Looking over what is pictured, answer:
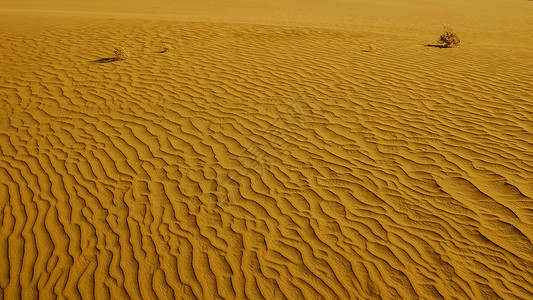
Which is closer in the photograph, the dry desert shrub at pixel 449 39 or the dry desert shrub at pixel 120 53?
the dry desert shrub at pixel 120 53

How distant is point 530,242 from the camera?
386 cm

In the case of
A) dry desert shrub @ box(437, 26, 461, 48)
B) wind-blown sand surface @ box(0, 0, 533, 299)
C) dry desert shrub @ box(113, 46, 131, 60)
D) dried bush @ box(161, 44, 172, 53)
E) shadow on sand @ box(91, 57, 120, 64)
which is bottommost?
wind-blown sand surface @ box(0, 0, 533, 299)

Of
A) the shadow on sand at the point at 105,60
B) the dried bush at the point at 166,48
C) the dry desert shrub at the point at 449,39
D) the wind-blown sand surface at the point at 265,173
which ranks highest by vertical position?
the dry desert shrub at the point at 449,39

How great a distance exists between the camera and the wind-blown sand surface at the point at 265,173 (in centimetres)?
372

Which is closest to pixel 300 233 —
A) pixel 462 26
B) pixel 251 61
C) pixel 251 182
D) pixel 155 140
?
pixel 251 182

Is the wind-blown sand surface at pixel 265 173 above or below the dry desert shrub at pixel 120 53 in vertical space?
below

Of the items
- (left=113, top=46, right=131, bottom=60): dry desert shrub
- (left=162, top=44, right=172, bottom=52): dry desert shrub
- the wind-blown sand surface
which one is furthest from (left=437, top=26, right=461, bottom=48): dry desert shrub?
(left=113, top=46, right=131, bottom=60): dry desert shrub

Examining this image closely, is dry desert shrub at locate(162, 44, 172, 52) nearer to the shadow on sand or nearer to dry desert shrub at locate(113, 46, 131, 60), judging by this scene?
dry desert shrub at locate(113, 46, 131, 60)

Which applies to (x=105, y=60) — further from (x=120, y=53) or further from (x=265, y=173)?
(x=265, y=173)

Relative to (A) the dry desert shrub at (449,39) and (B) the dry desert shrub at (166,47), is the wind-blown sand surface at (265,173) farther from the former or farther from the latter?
(A) the dry desert shrub at (449,39)

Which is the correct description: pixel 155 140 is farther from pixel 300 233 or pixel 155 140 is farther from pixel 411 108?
pixel 411 108

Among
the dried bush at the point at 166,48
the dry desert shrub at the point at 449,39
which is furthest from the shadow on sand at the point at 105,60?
the dry desert shrub at the point at 449,39

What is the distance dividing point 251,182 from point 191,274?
152 cm

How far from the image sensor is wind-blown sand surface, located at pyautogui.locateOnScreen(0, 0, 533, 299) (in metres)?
3.72
